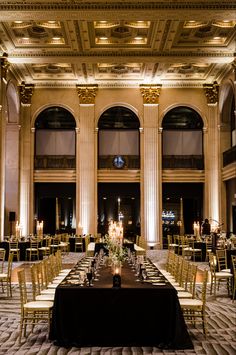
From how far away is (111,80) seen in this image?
23172mm

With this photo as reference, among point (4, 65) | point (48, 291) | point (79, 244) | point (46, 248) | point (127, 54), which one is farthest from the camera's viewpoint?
point (79, 244)

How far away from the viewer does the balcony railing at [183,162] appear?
23750 mm

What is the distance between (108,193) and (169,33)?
936 cm

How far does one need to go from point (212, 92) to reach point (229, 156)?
3700 mm

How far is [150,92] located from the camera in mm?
23469

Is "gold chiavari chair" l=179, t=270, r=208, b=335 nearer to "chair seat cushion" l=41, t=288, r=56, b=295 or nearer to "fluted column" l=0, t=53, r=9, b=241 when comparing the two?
"chair seat cushion" l=41, t=288, r=56, b=295

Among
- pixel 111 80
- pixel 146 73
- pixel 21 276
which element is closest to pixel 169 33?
pixel 146 73

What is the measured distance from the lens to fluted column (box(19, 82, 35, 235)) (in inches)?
908

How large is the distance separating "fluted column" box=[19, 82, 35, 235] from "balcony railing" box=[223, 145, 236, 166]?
9127 mm

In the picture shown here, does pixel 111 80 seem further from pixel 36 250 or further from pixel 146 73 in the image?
pixel 36 250

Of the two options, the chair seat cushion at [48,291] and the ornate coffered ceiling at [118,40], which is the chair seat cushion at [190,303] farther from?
the ornate coffered ceiling at [118,40]

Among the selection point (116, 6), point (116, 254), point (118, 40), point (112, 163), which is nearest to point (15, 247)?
point (112, 163)

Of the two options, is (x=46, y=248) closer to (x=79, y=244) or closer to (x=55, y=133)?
(x=79, y=244)

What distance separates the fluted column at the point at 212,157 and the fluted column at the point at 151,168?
2.36 m
